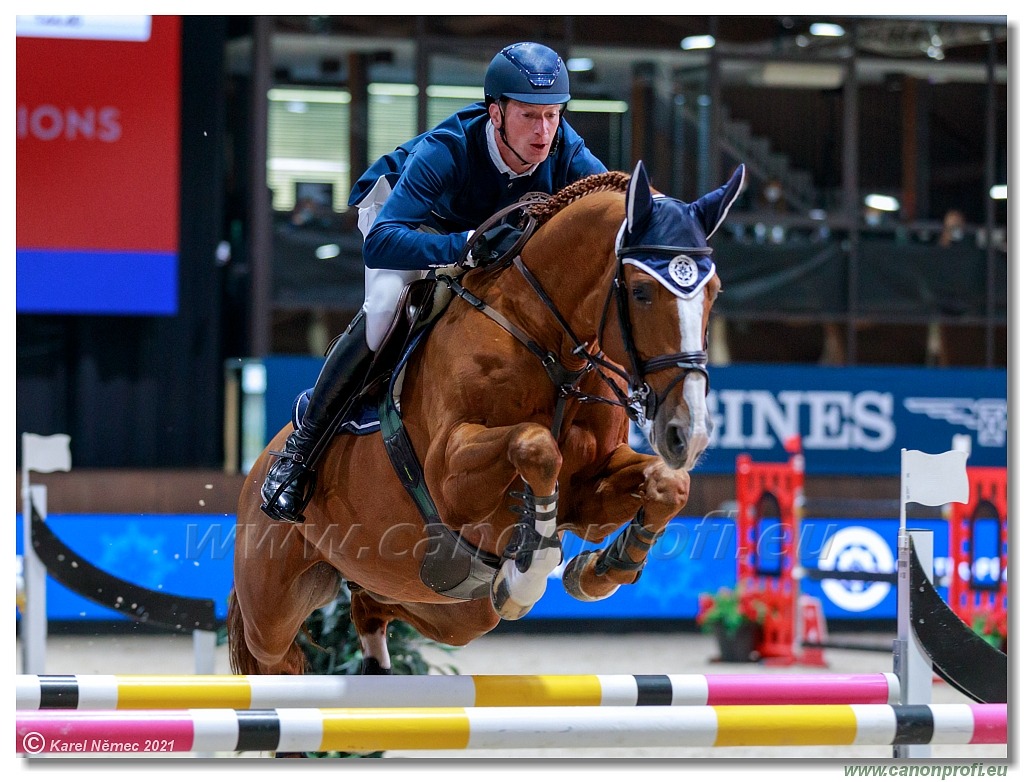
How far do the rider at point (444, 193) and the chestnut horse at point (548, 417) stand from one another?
0.12 m

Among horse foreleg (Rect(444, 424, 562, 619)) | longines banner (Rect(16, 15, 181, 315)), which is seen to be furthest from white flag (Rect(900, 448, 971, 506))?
longines banner (Rect(16, 15, 181, 315))

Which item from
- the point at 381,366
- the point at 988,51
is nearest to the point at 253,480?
the point at 381,366

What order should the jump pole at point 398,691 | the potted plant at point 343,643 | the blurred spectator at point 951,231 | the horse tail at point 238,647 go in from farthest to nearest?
the blurred spectator at point 951,231 → the potted plant at point 343,643 → the horse tail at point 238,647 → the jump pole at point 398,691

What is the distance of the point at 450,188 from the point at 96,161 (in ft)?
22.7

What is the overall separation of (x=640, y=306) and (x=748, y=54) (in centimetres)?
887

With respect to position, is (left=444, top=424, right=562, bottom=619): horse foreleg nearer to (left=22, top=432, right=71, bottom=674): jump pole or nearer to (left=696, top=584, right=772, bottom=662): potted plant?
(left=22, top=432, right=71, bottom=674): jump pole

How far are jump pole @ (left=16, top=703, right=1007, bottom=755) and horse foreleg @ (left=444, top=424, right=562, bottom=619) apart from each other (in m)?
0.30

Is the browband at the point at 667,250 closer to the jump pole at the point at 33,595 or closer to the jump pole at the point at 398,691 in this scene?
the jump pole at the point at 398,691

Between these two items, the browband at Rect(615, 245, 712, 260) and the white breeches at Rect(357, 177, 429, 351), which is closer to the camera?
the browband at Rect(615, 245, 712, 260)

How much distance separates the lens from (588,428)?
3340 millimetres

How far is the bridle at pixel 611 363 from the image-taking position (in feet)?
9.55

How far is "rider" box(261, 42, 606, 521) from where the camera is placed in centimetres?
336

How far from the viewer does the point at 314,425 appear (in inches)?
152

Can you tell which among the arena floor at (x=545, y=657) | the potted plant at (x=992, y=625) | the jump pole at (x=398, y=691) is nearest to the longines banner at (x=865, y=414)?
the arena floor at (x=545, y=657)
